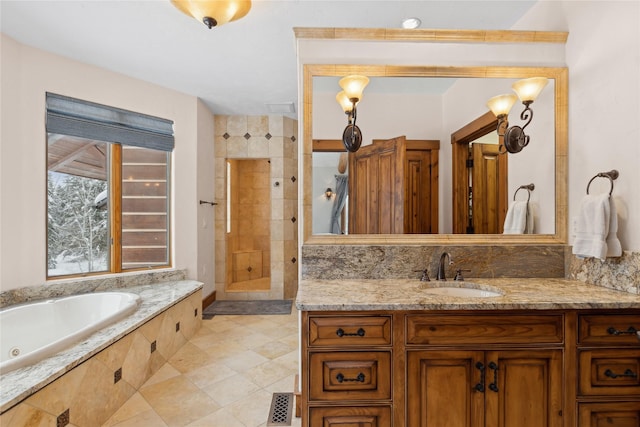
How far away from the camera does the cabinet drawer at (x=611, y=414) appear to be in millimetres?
1321

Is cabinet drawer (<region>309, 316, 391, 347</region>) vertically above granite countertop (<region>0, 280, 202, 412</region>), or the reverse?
cabinet drawer (<region>309, 316, 391, 347</region>)

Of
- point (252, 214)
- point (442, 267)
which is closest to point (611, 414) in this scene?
point (442, 267)

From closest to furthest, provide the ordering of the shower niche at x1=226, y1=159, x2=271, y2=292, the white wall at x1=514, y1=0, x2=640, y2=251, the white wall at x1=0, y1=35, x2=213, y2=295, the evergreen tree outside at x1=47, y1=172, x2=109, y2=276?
the white wall at x1=514, y1=0, x2=640, y2=251
the white wall at x1=0, y1=35, x2=213, y2=295
the evergreen tree outside at x1=47, y1=172, x2=109, y2=276
the shower niche at x1=226, y1=159, x2=271, y2=292

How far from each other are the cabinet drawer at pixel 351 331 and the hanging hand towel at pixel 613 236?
122cm

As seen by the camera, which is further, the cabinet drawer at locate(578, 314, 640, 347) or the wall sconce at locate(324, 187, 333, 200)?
the wall sconce at locate(324, 187, 333, 200)

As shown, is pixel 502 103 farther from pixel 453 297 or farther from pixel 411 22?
pixel 453 297

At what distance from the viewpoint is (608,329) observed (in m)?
1.32

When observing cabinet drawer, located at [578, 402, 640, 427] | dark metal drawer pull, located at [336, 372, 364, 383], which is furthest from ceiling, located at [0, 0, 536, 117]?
cabinet drawer, located at [578, 402, 640, 427]

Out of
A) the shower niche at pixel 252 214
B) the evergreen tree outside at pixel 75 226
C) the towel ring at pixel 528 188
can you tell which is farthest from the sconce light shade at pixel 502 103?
the shower niche at pixel 252 214

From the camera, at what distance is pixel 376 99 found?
6.13ft

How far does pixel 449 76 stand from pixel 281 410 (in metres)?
2.38

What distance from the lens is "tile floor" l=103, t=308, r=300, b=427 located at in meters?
1.80

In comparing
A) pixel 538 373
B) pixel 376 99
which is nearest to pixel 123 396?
pixel 538 373

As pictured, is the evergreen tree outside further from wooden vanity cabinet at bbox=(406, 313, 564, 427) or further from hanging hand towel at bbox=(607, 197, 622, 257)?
hanging hand towel at bbox=(607, 197, 622, 257)
